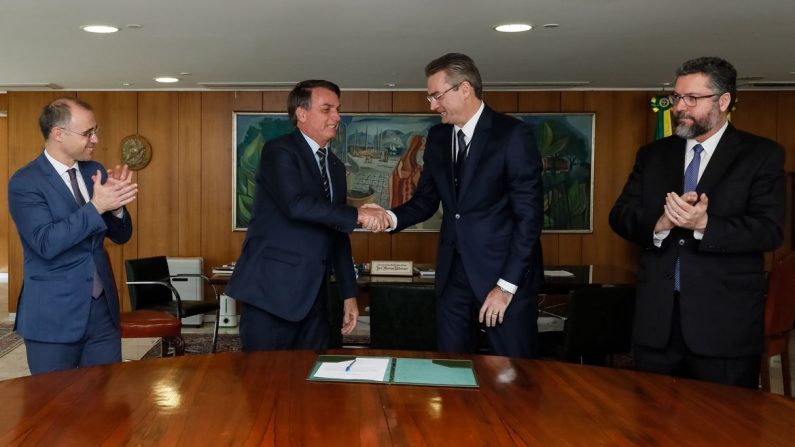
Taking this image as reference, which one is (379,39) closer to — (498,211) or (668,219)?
(498,211)

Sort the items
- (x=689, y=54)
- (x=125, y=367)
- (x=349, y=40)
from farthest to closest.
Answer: (x=689, y=54) < (x=349, y=40) < (x=125, y=367)

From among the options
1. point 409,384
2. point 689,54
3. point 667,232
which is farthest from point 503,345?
point 689,54

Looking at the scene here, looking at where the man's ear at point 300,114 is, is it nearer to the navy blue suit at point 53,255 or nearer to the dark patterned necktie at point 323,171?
the dark patterned necktie at point 323,171

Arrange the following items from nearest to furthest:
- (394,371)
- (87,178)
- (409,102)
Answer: (394,371) < (87,178) < (409,102)

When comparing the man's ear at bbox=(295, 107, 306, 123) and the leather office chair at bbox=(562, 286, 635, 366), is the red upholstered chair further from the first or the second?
the leather office chair at bbox=(562, 286, 635, 366)

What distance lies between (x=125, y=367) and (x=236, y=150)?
7.11 m

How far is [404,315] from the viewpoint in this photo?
4.62 m

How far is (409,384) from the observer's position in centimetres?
206

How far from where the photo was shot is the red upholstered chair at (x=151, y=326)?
17.7 feet

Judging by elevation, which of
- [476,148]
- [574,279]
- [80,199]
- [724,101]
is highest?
[724,101]

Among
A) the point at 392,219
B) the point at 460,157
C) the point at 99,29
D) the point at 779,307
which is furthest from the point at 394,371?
the point at 99,29

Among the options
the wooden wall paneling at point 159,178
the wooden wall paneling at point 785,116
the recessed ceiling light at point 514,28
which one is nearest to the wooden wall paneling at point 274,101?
the wooden wall paneling at point 159,178

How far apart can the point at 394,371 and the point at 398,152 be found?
6979 mm

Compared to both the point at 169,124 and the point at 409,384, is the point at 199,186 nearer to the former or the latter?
the point at 169,124
